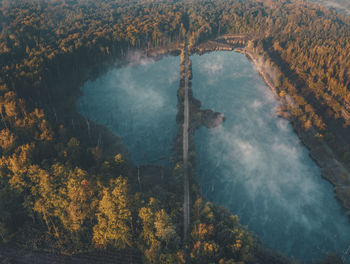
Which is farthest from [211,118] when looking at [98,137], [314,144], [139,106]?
[98,137]

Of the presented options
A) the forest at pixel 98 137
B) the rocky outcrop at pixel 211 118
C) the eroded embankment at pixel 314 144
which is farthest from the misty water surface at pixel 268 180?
the forest at pixel 98 137

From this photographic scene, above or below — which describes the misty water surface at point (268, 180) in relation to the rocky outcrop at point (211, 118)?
below

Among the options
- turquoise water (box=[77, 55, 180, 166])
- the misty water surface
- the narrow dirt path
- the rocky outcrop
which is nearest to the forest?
the narrow dirt path

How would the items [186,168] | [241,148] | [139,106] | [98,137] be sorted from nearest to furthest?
[186,168], [98,137], [241,148], [139,106]

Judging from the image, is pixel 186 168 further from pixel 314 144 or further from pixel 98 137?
pixel 314 144

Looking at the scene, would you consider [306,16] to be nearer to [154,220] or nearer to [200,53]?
[200,53]

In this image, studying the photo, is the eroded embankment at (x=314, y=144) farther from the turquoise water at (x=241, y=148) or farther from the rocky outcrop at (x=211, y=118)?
the rocky outcrop at (x=211, y=118)
